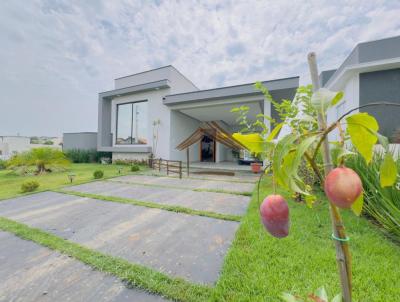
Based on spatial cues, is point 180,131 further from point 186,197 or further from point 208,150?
point 186,197

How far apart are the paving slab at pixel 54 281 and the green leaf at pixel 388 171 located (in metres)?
1.77

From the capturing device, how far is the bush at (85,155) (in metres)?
13.7

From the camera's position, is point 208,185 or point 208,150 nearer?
point 208,185

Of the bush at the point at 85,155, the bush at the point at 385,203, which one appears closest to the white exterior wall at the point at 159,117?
the bush at the point at 85,155

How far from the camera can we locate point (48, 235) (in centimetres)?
262

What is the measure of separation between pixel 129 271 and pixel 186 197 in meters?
2.82

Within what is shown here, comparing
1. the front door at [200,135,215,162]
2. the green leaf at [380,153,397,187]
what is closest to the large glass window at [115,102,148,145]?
the front door at [200,135,215,162]

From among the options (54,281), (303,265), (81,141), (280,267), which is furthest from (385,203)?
(81,141)

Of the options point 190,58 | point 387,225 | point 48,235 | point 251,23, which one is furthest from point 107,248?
point 190,58

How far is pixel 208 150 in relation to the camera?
15.8m

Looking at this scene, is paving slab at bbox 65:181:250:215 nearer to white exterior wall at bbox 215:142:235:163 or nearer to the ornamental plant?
the ornamental plant

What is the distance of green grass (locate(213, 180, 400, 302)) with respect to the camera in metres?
1.45

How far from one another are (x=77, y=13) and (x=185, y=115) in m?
7.58

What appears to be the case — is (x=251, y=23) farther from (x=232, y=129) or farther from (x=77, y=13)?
(x=232, y=129)
